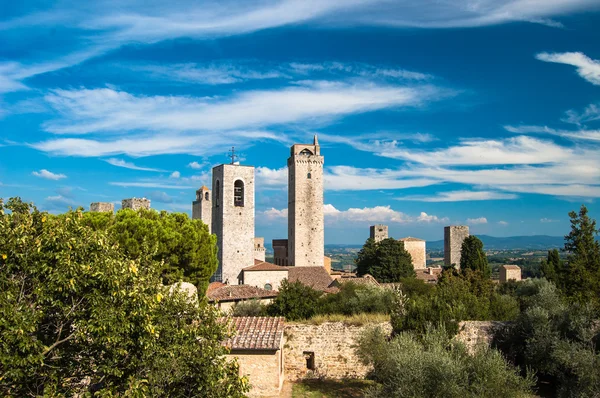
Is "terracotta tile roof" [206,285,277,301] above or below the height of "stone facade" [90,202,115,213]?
below

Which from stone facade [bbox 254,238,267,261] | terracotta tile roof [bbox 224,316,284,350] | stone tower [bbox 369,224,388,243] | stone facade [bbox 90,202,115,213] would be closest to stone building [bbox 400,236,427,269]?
stone tower [bbox 369,224,388,243]

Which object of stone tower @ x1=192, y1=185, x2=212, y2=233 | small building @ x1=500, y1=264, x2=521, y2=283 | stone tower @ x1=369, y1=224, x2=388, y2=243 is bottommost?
small building @ x1=500, y1=264, x2=521, y2=283

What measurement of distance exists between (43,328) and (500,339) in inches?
576

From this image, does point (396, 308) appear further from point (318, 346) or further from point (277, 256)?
point (277, 256)

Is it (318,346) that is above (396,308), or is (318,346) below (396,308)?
below

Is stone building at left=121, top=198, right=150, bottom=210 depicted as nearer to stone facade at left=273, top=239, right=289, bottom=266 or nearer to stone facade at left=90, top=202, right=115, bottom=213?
stone facade at left=90, top=202, right=115, bottom=213

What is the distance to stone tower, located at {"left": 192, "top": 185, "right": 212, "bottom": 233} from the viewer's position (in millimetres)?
54531

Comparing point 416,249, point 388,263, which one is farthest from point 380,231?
point 388,263

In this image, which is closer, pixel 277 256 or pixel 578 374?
pixel 578 374

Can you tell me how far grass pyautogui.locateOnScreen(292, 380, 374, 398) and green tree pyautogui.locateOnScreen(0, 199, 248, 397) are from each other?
7373 mm

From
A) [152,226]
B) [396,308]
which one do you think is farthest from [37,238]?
[152,226]

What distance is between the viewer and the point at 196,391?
816 cm

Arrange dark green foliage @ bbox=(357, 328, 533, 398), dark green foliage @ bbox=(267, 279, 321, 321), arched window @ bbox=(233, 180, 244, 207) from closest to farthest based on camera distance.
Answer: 1. dark green foliage @ bbox=(357, 328, 533, 398)
2. dark green foliage @ bbox=(267, 279, 321, 321)
3. arched window @ bbox=(233, 180, 244, 207)

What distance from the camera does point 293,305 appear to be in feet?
72.1
